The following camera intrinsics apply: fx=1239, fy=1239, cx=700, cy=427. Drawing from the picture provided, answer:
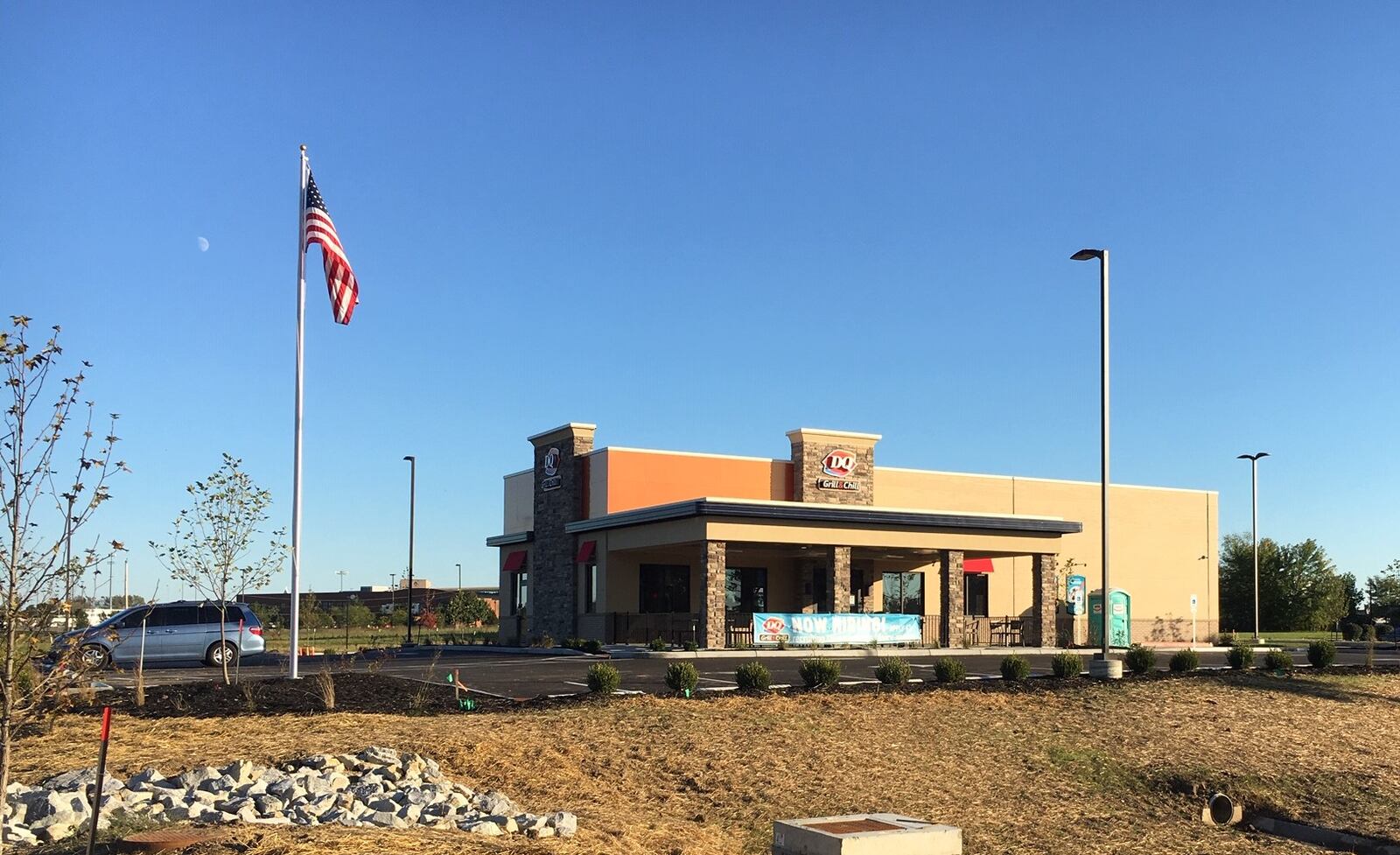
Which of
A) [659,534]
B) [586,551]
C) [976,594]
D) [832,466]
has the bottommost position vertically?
[976,594]

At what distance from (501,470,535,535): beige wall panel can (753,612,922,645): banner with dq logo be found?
14851mm

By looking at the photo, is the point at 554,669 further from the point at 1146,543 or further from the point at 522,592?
the point at 1146,543

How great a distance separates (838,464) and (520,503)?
1386cm

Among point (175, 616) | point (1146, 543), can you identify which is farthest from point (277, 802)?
point (1146, 543)

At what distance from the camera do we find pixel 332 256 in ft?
69.8

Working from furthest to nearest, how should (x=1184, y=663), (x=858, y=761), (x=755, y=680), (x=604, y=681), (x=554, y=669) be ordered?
(x=554, y=669) < (x=1184, y=663) < (x=755, y=680) < (x=604, y=681) < (x=858, y=761)

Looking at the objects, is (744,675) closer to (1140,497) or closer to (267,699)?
(267,699)

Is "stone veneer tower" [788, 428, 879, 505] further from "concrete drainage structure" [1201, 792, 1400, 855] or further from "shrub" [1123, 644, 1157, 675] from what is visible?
"concrete drainage structure" [1201, 792, 1400, 855]

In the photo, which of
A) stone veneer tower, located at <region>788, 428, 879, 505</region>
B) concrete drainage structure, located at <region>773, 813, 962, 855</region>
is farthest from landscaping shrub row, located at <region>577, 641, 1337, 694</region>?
stone veneer tower, located at <region>788, 428, 879, 505</region>

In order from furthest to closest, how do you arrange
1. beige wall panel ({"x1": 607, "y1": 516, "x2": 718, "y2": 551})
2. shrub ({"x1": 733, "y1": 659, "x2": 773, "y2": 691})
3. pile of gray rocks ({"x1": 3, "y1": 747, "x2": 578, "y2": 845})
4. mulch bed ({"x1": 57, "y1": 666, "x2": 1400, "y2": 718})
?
beige wall panel ({"x1": 607, "y1": 516, "x2": 718, "y2": 551}) < shrub ({"x1": 733, "y1": 659, "x2": 773, "y2": 691}) < mulch bed ({"x1": 57, "y1": 666, "x2": 1400, "y2": 718}) < pile of gray rocks ({"x1": 3, "y1": 747, "x2": 578, "y2": 845})

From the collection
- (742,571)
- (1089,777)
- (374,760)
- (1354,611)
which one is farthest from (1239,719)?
(1354,611)

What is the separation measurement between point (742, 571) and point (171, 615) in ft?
67.5

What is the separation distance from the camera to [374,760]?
1243 cm

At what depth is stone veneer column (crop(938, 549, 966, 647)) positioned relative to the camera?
134 feet
